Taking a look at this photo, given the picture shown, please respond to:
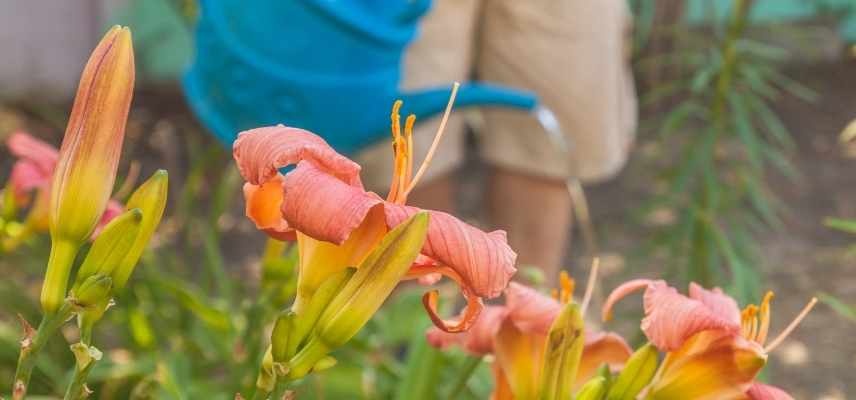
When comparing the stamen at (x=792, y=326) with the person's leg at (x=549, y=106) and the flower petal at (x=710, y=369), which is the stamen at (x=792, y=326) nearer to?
the flower petal at (x=710, y=369)

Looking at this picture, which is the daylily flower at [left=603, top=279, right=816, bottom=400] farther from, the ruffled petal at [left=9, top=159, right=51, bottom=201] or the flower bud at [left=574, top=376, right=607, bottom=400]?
the ruffled petal at [left=9, top=159, right=51, bottom=201]

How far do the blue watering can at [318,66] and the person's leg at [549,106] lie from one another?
2.02 feet

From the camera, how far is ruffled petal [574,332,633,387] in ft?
2.29

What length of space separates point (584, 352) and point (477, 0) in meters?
1.43

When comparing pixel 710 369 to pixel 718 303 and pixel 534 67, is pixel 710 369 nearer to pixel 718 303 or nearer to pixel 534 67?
pixel 718 303

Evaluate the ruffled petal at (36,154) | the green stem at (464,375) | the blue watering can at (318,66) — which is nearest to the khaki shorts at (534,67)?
the blue watering can at (318,66)

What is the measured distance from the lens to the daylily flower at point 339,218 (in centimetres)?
51

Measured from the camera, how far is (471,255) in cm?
51

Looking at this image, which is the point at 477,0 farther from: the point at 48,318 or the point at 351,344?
the point at 48,318

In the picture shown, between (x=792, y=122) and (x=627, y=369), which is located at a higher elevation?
(x=627, y=369)

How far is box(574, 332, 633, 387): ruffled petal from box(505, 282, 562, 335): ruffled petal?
0.02 meters

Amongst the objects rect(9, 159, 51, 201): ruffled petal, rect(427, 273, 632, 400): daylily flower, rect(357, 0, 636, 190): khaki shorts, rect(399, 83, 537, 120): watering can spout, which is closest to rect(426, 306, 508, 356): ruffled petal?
rect(427, 273, 632, 400): daylily flower

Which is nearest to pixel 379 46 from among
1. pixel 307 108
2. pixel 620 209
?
pixel 307 108

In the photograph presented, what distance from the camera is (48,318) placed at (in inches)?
21.0
